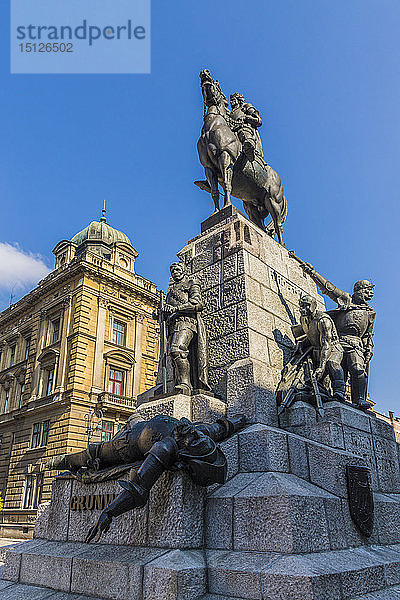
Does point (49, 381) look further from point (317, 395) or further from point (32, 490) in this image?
point (317, 395)

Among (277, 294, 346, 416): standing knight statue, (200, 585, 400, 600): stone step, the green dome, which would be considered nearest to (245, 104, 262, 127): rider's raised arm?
(277, 294, 346, 416): standing knight statue

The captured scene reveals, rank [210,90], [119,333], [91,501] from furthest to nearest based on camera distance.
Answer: [119,333] < [210,90] < [91,501]

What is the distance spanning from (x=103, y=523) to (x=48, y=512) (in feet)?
8.49

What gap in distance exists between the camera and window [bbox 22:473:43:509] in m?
27.9

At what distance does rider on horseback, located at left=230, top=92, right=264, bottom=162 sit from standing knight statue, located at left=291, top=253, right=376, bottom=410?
3.33 meters

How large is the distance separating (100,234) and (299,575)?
124 ft

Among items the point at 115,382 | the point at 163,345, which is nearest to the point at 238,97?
the point at 163,345

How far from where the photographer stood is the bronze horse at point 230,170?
386 inches

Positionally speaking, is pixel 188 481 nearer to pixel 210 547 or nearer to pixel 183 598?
pixel 210 547

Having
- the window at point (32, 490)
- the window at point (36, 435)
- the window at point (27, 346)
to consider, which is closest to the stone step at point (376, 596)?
the window at point (32, 490)

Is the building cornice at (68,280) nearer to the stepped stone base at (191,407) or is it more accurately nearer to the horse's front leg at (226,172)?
the horse's front leg at (226,172)

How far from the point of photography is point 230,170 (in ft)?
32.1

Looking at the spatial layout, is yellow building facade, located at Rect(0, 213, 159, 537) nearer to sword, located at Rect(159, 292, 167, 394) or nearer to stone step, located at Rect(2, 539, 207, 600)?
sword, located at Rect(159, 292, 167, 394)

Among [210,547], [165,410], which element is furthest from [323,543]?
[165,410]
